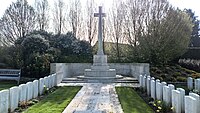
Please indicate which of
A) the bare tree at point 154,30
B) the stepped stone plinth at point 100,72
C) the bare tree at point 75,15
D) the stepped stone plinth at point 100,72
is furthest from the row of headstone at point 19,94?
the bare tree at point 75,15

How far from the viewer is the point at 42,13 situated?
27.8m

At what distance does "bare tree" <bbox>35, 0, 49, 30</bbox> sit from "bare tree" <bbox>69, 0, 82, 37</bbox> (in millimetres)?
2711

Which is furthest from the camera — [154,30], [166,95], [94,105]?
[154,30]

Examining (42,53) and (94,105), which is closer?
(94,105)

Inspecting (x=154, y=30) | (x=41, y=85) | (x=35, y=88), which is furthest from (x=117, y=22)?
(x=35, y=88)

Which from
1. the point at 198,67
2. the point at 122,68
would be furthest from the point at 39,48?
the point at 198,67

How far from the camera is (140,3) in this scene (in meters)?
24.0

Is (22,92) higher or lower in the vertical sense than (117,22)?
lower

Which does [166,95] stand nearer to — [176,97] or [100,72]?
[176,97]

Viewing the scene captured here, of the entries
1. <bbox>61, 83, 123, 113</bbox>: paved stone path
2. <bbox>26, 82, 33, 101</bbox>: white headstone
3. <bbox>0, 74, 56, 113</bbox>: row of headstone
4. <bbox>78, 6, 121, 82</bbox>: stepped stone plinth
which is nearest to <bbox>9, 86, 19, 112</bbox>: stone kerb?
<bbox>0, 74, 56, 113</bbox>: row of headstone

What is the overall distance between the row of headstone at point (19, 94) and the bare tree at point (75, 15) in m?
15.4

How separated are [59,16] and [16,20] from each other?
4479 mm

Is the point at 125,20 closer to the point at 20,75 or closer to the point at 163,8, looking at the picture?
the point at 163,8

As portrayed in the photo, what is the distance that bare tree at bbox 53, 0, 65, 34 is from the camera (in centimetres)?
2745
